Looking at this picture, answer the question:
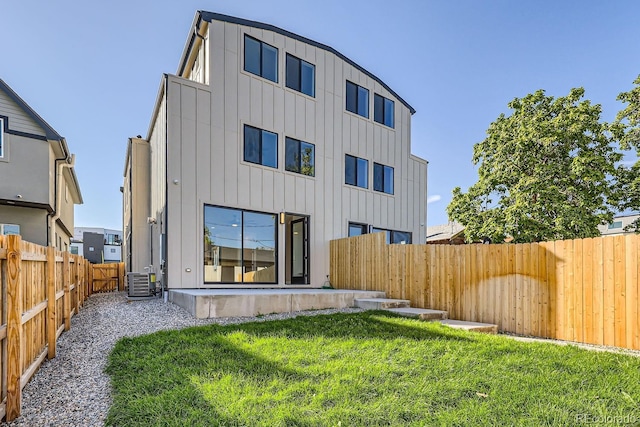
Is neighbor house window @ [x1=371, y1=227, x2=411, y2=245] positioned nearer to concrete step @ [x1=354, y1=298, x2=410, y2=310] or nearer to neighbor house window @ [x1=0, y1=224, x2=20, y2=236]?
concrete step @ [x1=354, y1=298, x2=410, y2=310]

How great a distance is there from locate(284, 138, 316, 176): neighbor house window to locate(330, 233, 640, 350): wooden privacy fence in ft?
10.6

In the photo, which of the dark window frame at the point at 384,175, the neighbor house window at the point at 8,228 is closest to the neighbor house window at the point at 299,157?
the dark window frame at the point at 384,175

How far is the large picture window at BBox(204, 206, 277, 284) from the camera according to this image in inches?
344

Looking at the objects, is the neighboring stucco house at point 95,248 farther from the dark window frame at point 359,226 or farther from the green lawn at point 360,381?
the green lawn at point 360,381

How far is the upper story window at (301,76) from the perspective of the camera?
34.5 feet

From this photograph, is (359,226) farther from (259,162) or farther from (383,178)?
(259,162)

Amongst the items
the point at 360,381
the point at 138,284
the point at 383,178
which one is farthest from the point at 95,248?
the point at 360,381

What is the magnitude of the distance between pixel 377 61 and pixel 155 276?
438 inches

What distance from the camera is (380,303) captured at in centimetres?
750

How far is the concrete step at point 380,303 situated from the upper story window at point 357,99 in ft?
23.5

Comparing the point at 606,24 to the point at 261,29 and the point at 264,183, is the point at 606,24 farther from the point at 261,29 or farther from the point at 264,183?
the point at 264,183

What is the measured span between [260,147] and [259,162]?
1.49 ft

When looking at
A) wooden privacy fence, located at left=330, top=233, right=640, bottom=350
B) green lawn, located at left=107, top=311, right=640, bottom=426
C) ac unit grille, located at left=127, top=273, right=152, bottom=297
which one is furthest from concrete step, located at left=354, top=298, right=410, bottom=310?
ac unit grille, located at left=127, top=273, right=152, bottom=297

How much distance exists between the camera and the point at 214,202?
8.81m
